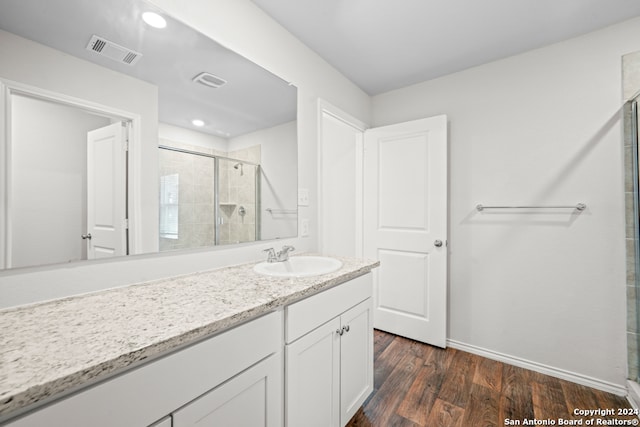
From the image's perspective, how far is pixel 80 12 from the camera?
977 mm

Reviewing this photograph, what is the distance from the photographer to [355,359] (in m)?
1.45

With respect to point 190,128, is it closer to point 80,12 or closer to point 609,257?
point 80,12

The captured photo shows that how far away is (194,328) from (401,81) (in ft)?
8.40

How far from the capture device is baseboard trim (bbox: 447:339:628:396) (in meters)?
1.74

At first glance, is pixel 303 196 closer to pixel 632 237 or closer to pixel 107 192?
pixel 107 192

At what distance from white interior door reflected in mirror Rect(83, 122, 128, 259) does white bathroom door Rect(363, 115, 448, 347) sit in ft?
6.61

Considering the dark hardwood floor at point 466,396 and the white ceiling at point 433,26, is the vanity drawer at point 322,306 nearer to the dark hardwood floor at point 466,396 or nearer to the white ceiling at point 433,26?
the dark hardwood floor at point 466,396

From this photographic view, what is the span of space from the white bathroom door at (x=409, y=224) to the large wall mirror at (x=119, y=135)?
131 centimetres

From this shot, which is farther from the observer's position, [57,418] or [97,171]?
[97,171]

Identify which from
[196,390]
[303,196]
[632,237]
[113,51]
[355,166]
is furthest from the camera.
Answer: [355,166]

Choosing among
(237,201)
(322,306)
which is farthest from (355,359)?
(237,201)

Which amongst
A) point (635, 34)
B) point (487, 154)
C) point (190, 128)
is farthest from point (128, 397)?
point (635, 34)

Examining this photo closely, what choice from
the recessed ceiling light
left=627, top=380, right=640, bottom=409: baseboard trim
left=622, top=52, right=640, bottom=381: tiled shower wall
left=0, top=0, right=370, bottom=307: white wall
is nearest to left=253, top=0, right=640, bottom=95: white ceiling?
left=0, top=0, right=370, bottom=307: white wall

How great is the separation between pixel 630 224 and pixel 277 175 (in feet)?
7.21
